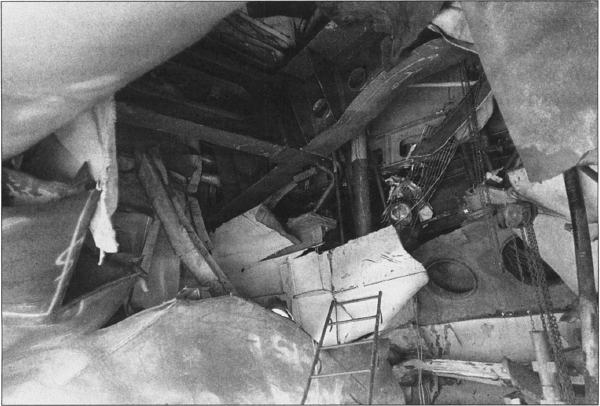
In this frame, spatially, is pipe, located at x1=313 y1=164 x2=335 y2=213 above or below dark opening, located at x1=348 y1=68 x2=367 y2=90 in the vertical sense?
below

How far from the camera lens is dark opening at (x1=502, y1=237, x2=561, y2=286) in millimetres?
4562

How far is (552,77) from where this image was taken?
121 inches

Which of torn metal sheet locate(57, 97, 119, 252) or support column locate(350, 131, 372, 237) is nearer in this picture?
torn metal sheet locate(57, 97, 119, 252)

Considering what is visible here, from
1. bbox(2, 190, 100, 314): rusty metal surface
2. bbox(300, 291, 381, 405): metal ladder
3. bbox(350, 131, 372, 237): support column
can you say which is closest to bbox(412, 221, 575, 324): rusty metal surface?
bbox(350, 131, 372, 237): support column

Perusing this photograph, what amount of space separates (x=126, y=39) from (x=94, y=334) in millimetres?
2514

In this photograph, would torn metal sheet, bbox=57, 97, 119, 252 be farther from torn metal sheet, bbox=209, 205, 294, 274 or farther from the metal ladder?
torn metal sheet, bbox=209, 205, 294, 274

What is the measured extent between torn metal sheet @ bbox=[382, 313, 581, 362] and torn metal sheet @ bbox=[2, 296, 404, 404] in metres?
1.00

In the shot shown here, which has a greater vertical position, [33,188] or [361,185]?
[361,185]

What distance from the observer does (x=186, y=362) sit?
432 centimetres

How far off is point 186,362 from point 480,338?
8.81 feet

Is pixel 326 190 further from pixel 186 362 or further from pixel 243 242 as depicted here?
pixel 186 362

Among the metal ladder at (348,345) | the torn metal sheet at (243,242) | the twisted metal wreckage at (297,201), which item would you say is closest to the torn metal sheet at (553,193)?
the twisted metal wreckage at (297,201)

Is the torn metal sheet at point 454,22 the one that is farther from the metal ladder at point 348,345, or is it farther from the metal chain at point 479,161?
the metal ladder at point 348,345

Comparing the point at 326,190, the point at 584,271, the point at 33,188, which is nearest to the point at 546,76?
the point at 584,271
